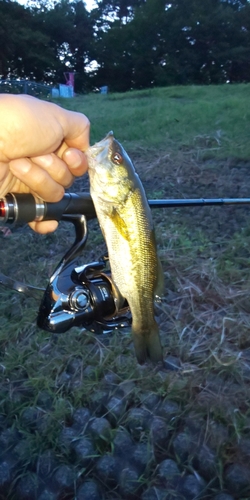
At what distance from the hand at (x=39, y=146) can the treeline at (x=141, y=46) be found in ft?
85.4

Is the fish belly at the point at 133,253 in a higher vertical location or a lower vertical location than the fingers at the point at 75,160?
lower

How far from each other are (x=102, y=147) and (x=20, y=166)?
242mm

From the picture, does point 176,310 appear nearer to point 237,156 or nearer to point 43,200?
point 43,200

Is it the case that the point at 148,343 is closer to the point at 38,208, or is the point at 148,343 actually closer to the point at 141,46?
the point at 38,208

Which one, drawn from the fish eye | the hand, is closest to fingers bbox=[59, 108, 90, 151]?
the hand

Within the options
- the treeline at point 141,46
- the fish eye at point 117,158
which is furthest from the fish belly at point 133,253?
the treeline at point 141,46

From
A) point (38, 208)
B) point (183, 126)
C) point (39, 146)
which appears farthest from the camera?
point (183, 126)

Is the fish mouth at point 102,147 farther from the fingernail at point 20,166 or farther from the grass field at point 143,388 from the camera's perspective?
the grass field at point 143,388

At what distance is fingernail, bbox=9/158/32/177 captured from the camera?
142 centimetres

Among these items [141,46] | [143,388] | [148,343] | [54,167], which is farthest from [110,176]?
[141,46]

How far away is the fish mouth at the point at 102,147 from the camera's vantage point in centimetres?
147

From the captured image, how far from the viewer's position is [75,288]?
1.67 meters

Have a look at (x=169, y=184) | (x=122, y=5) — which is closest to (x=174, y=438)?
(x=169, y=184)

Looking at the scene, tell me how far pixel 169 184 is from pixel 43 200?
3.82 metres
